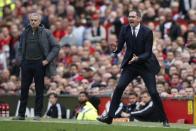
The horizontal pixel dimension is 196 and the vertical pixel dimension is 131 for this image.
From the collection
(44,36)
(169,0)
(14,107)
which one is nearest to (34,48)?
(44,36)

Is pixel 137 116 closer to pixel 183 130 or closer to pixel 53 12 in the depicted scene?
pixel 183 130

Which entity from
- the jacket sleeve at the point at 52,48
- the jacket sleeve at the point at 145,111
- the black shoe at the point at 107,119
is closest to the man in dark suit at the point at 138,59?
the black shoe at the point at 107,119

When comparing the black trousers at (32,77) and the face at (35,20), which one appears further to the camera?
Answer: the black trousers at (32,77)

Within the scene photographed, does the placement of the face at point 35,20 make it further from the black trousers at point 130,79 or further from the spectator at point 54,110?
the spectator at point 54,110

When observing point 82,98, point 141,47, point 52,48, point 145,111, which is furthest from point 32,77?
point 145,111

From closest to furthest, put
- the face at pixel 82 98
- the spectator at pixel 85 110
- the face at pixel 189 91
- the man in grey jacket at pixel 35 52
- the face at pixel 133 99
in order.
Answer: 1. the man in grey jacket at pixel 35 52
2. the spectator at pixel 85 110
3. the face at pixel 189 91
4. the face at pixel 82 98
5. the face at pixel 133 99

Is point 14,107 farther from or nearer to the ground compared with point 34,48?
nearer to the ground

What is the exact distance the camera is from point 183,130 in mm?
15336

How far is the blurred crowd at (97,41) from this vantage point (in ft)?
71.4

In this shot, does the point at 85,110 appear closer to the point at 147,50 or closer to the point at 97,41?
the point at 147,50

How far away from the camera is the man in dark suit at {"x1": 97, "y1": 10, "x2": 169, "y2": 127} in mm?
16125

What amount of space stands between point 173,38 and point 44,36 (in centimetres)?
728

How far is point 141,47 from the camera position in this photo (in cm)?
1627

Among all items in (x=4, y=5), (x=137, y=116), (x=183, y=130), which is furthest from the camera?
(x=4, y=5)
